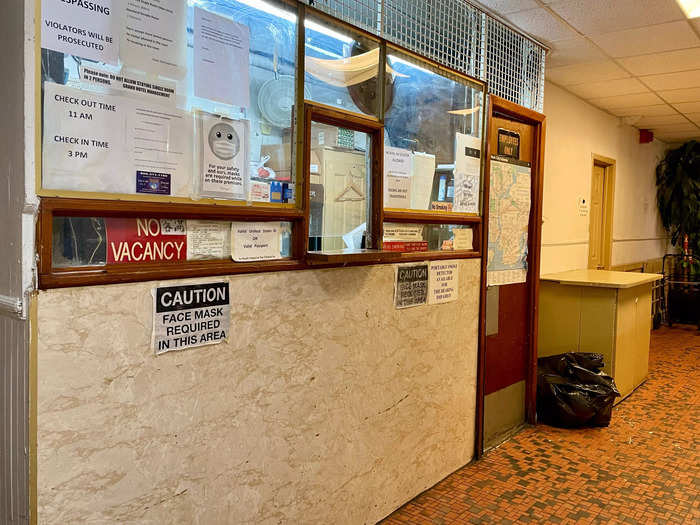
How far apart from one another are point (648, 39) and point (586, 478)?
2757mm

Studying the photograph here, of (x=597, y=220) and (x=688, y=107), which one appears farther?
(x=597, y=220)

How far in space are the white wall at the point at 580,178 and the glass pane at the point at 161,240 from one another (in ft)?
10.8

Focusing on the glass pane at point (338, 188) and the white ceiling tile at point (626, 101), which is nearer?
the glass pane at point (338, 188)

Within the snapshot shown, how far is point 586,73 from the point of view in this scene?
4.39m

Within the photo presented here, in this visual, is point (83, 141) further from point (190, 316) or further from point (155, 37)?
point (190, 316)

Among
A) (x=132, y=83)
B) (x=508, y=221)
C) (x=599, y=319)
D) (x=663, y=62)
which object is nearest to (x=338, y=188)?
(x=132, y=83)

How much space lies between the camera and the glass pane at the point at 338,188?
2.14 m

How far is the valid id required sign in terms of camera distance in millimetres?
1596

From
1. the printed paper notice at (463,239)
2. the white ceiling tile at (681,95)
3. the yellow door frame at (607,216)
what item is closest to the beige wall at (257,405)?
the printed paper notice at (463,239)

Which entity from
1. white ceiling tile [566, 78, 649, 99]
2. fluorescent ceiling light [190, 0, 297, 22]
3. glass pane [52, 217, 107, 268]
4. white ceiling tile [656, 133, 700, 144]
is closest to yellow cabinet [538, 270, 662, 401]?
white ceiling tile [566, 78, 649, 99]

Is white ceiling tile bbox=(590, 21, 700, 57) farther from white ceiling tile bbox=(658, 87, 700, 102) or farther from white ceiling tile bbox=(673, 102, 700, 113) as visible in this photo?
white ceiling tile bbox=(673, 102, 700, 113)

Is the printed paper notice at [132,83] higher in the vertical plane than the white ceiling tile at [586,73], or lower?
lower

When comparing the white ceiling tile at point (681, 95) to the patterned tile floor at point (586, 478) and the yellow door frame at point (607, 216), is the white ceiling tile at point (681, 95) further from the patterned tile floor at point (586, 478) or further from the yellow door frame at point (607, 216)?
the patterned tile floor at point (586, 478)

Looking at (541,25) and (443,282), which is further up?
(541,25)
